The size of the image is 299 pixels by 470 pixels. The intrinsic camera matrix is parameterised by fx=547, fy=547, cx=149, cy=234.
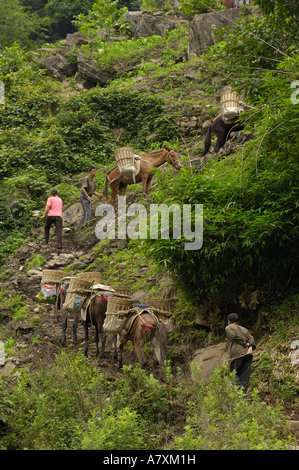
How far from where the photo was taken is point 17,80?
24.3 m

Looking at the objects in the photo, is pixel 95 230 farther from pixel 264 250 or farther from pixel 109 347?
pixel 264 250

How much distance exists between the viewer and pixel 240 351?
7781 millimetres

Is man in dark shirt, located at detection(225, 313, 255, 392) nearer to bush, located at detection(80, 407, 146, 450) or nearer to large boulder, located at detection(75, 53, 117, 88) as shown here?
bush, located at detection(80, 407, 146, 450)

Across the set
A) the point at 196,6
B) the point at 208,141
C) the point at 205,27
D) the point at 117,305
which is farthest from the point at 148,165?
the point at 196,6

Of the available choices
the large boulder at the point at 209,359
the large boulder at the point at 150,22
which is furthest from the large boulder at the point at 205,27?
the large boulder at the point at 209,359

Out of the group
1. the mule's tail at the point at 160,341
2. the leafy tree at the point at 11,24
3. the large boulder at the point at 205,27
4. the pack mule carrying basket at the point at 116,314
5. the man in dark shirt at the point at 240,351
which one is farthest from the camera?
the leafy tree at the point at 11,24

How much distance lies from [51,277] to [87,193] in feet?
15.6

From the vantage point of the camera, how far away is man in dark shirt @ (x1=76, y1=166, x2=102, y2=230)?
51.7 feet

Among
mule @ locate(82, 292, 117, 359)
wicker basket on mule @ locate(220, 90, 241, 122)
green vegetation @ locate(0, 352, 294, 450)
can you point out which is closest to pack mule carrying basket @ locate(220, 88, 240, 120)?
wicker basket on mule @ locate(220, 90, 241, 122)

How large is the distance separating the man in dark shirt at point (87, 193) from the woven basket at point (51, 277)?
14.2ft

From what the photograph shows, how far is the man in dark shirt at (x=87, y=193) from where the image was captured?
15766 mm

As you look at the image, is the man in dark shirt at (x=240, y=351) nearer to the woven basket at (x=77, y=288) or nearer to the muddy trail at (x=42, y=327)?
the muddy trail at (x=42, y=327)
